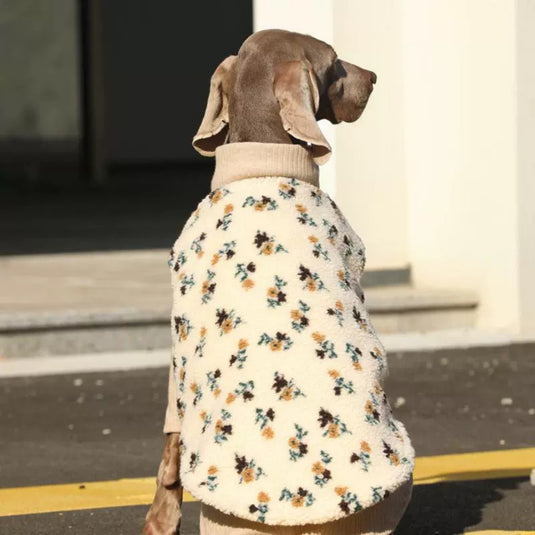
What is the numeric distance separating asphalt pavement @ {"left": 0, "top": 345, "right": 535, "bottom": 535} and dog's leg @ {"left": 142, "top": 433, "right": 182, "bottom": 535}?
74 centimetres

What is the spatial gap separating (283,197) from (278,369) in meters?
0.45

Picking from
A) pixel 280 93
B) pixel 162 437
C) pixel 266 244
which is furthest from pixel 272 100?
pixel 162 437

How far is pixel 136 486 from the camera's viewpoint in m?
5.58

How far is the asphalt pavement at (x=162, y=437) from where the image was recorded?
16.8 feet

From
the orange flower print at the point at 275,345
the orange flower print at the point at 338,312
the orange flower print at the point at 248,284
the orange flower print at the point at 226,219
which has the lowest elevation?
the orange flower print at the point at 275,345

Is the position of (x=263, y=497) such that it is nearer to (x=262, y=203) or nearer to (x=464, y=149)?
(x=262, y=203)

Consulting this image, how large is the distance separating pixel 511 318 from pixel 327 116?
454 cm

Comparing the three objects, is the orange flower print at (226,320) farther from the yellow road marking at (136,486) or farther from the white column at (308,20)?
the white column at (308,20)

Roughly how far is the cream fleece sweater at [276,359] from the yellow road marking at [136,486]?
1.50 m

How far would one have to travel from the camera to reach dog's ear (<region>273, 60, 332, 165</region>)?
386 centimetres

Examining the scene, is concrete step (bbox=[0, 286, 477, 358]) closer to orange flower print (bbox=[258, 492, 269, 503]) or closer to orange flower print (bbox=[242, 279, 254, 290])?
orange flower print (bbox=[242, 279, 254, 290])

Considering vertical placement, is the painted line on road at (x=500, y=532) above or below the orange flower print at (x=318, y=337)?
below

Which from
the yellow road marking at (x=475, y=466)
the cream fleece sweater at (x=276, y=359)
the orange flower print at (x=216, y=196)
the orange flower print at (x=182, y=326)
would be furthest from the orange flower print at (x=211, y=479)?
the yellow road marking at (x=475, y=466)

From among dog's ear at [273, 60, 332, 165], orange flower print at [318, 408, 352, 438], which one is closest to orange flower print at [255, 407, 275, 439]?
orange flower print at [318, 408, 352, 438]
